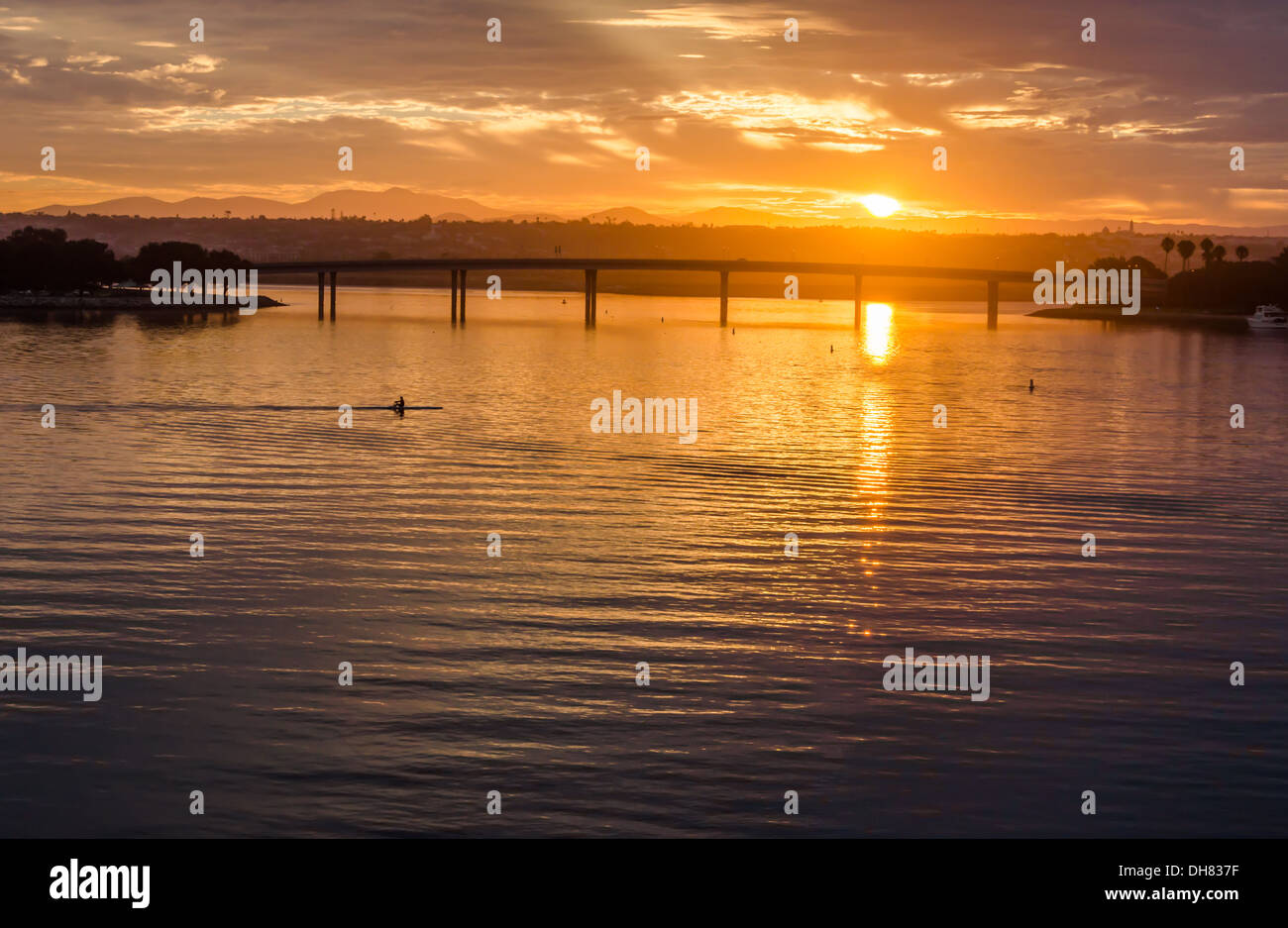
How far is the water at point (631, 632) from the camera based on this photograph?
74.0ft

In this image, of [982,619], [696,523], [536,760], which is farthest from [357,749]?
[696,523]

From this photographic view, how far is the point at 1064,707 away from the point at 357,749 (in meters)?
13.9

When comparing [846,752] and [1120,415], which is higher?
[1120,415]

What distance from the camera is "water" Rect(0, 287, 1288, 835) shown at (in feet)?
74.0

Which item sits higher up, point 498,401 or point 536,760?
point 498,401

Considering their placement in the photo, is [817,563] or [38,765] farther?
[817,563]

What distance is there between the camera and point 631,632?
3247cm

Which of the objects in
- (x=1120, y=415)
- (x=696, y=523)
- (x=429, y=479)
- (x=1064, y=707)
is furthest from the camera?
(x=1120, y=415)

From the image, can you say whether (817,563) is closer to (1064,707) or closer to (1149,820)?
(1064,707)

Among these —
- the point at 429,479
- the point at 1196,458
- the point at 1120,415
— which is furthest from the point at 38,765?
the point at 1120,415

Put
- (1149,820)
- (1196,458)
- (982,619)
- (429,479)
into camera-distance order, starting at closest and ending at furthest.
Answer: (1149,820), (982,619), (429,479), (1196,458)

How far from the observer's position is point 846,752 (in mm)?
24766
